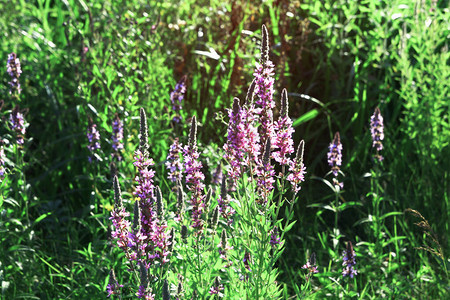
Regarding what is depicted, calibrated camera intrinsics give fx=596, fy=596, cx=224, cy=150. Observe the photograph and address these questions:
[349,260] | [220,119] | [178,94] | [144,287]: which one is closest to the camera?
[144,287]

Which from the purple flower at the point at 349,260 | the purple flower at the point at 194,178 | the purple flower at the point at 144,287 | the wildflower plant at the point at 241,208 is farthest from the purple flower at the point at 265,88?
the purple flower at the point at 349,260

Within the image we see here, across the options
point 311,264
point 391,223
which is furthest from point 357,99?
point 311,264

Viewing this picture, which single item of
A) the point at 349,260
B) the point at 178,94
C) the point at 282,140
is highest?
the point at 282,140

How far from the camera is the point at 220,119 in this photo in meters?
3.44

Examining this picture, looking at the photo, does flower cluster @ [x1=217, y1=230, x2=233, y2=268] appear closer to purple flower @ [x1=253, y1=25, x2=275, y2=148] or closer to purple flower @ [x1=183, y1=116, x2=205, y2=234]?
purple flower @ [x1=183, y1=116, x2=205, y2=234]

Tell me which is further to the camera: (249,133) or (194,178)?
(194,178)

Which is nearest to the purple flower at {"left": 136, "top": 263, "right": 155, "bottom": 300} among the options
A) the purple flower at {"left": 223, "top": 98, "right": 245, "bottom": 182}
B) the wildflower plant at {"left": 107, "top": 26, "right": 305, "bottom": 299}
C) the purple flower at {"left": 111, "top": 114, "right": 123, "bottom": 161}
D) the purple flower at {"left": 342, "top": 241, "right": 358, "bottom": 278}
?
the wildflower plant at {"left": 107, "top": 26, "right": 305, "bottom": 299}

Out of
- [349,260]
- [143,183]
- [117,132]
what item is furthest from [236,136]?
[117,132]

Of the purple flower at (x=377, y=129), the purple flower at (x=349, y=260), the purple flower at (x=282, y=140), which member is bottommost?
the purple flower at (x=349, y=260)

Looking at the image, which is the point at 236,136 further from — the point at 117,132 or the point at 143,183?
the point at 117,132

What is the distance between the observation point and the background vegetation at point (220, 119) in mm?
3609

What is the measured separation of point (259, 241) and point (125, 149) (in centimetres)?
172

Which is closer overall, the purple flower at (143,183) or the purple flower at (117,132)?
the purple flower at (143,183)

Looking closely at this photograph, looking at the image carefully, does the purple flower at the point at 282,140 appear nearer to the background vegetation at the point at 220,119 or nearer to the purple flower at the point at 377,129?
the background vegetation at the point at 220,119
